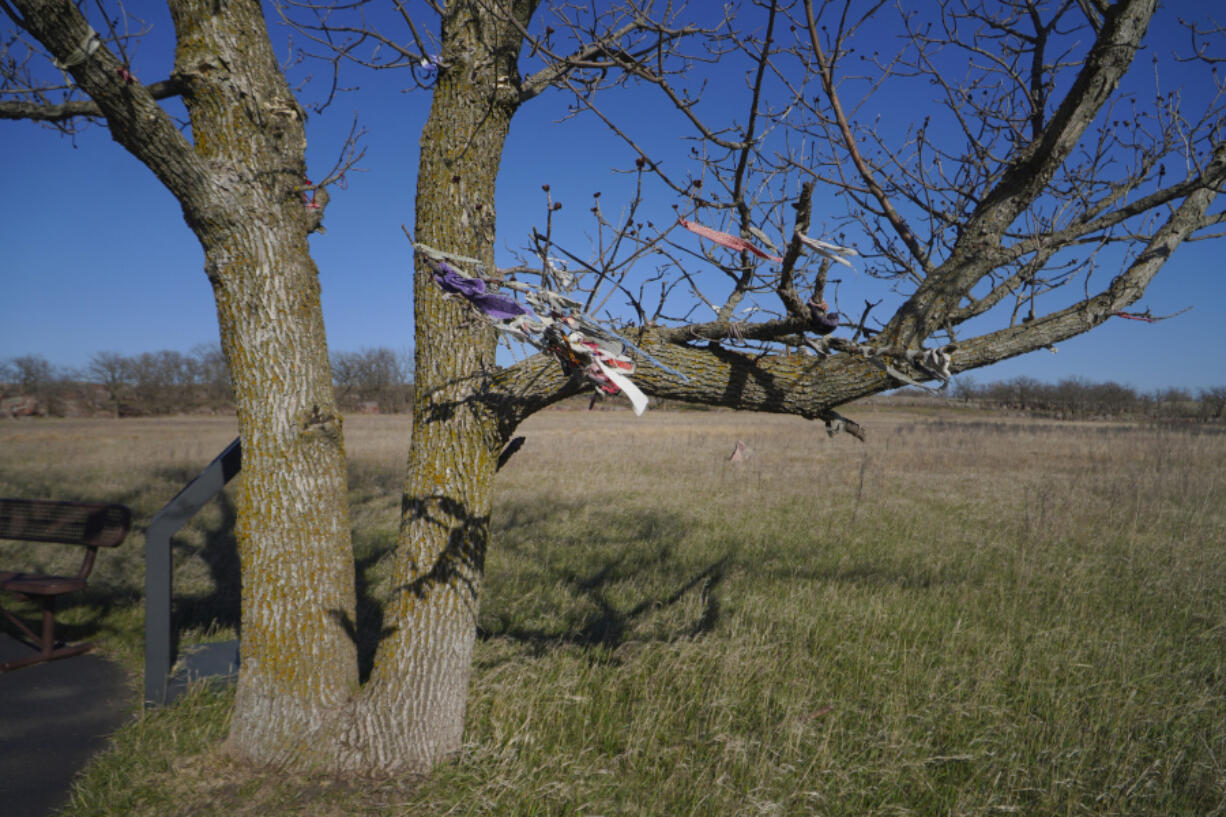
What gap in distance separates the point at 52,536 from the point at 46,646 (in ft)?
2.89

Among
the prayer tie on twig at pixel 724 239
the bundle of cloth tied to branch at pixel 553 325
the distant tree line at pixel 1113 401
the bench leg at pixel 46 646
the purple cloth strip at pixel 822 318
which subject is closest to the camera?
the bundle of cloth tied to branch at pixel 553 325

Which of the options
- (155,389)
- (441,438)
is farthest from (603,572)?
(155,389)

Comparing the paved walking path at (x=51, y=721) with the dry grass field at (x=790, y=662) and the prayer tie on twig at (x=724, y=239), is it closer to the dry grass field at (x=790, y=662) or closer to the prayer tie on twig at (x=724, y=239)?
the dry grass field at (x=790, y=662)

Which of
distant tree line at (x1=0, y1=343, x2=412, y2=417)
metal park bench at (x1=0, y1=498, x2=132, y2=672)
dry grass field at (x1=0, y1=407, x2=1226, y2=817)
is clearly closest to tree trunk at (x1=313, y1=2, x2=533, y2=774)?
dry grass field at (x1=0, y1=407, x2=1226, y2=817)

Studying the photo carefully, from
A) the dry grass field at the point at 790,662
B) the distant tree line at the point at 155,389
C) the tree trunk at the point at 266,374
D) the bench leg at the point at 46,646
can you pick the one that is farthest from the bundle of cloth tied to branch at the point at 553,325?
the distant tree line at the point at 155,389

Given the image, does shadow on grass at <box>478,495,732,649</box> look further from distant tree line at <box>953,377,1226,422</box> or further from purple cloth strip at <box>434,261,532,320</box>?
distant tree line at <box>953,377,1226,422</box>

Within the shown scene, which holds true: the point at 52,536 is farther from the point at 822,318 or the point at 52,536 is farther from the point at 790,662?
the point at 822,318

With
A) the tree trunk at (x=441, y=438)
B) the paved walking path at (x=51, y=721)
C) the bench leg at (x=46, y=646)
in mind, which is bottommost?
the paved walking path at (x=51, y=721)

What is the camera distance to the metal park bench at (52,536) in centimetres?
471

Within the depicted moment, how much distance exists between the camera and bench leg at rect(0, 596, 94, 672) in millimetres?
4623

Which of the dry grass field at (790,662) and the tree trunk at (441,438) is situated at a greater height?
the tree trunk at (441,438)

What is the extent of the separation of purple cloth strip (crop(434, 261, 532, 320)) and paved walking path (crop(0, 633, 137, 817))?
11.3ft

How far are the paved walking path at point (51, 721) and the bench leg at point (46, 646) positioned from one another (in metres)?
0.05

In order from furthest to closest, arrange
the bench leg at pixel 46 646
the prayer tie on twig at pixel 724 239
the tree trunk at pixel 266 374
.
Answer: the bench leg at pixel 46 646 → the tree trunk at pixel 266 374 → the prayer tie on twig at pixel 724 239
